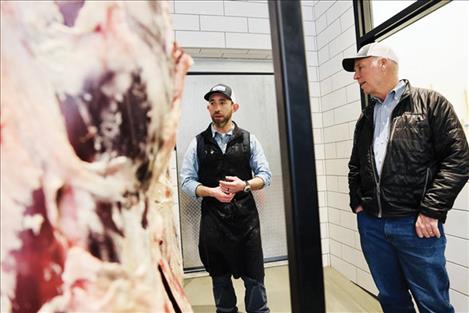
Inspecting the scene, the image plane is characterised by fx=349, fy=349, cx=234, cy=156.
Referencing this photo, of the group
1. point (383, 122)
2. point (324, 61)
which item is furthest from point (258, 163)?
point (324, 61)

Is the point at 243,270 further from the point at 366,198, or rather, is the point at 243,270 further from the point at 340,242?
the point at 340,242

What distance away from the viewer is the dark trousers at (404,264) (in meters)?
1.16

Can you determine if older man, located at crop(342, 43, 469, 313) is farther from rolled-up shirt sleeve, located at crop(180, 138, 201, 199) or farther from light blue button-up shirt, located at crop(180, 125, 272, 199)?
rolled-up shirt sleeve, located at crop(180, 138, 201, 199)

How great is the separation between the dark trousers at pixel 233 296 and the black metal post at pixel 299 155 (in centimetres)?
133

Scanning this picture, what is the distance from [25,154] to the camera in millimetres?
296

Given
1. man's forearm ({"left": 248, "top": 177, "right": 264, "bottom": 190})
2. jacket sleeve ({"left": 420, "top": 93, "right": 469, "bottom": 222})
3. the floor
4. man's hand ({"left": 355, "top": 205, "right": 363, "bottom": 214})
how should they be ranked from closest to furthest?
jacket sleeve ({"left": 420, "top": 93, "right": 469, "bottom": 222}) < man's hand ({"left": 355, "top": 205, "right": 363, "bottom": 214}) < man's forearm ({"left": 248, "top": 177, "right": 264, "bottom": 190}) < the floor

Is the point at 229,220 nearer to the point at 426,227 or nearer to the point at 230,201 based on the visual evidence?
the point at 230,201

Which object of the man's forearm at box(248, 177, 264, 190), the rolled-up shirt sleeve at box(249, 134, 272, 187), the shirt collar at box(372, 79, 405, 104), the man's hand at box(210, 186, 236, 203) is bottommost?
the man's hand at box(210, 186, 236, 203)

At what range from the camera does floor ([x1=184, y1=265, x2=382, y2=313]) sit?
70.1 inches

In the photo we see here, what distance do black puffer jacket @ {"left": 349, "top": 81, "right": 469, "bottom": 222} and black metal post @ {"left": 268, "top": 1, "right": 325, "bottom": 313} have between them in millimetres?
999

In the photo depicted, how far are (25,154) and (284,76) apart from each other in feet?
0.76

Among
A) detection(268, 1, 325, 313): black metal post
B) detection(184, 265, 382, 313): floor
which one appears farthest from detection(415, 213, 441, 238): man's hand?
detection(268, 1, 325, 313): black metal post

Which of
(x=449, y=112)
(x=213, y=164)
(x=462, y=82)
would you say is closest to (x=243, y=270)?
(x=213, y=164)

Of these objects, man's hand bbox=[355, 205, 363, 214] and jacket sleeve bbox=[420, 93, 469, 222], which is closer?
jacket sleeve bbox=[420, 93, 469, 222]
